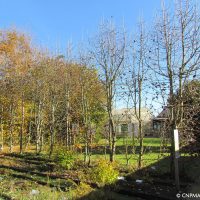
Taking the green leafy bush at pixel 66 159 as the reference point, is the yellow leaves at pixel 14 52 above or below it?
above

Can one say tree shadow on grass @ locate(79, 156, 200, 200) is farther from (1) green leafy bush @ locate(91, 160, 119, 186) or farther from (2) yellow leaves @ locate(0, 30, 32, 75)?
(2) yellow leaves @ locate(0, 30, 32, 75)

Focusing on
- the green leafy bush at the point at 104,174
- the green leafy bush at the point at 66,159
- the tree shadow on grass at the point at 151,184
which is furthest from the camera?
the green leafy bush at the point at 66,159

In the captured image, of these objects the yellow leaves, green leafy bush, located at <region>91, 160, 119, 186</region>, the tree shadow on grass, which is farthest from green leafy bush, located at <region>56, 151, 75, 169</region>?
the yellow leaves

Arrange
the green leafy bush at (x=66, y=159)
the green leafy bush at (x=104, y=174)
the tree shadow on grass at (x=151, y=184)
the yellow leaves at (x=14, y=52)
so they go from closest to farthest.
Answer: the tree shadow on grass at (x=151, y=184) → the green leafy bush at (x=104, y=174) → the green leafy bush at (x=66, y=159) → the yellow leaves at (x=14, y=52)

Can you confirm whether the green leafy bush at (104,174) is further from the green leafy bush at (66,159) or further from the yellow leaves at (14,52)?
the yellow leaves at (14,52)

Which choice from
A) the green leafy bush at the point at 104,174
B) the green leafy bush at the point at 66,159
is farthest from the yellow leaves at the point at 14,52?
the green leafy bush at the point at 104,174

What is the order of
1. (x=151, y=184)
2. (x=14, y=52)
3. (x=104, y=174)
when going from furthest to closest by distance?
(x=14, y=52) → (x=151, y=184) → (x=104, y=174)

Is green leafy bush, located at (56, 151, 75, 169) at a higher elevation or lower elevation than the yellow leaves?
lower

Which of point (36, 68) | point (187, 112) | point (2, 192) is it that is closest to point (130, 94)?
point (187, 112)

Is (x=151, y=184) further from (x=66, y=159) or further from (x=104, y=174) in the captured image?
(x=66, y=159)

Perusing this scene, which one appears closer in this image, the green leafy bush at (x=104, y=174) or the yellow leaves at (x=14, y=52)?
the green leafy bush at (x=104, y=174)

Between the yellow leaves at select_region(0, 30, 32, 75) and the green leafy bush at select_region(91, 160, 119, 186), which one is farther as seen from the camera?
the yellow leaves at select_region(0, 30, 32, 75)

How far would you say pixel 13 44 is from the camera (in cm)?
1670

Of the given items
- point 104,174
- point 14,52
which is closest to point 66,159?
point 104,174
